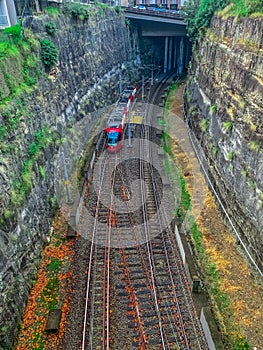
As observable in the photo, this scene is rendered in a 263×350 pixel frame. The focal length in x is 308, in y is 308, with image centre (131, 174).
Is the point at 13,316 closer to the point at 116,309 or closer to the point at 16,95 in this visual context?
the point at 116,309

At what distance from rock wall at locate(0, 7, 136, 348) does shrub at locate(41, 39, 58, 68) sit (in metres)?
0.52

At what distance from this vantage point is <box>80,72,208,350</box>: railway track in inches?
557

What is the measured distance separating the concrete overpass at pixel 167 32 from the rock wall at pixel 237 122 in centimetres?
2251

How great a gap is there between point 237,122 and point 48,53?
15159 mm

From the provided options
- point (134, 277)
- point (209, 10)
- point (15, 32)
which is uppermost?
point (209, 10)

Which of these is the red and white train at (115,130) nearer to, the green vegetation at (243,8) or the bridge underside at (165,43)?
the green vegetation at (243,8)

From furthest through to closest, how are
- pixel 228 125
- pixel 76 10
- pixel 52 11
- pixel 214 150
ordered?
pixel 76 10, pixel 52 11, pixel 214 150, pixel 228 125

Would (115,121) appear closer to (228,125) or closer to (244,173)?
(228,125)

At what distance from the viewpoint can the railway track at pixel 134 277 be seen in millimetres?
14141

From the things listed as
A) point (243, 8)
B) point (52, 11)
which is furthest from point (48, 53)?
point (243, 8)

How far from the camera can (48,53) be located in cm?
2392

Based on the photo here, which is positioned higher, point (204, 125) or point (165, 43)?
point (165, 43)

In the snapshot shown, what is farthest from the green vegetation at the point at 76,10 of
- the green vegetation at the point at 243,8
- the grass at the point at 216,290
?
the grass at the point at 216,290

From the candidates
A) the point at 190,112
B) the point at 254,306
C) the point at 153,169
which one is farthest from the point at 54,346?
the point at 190,112
